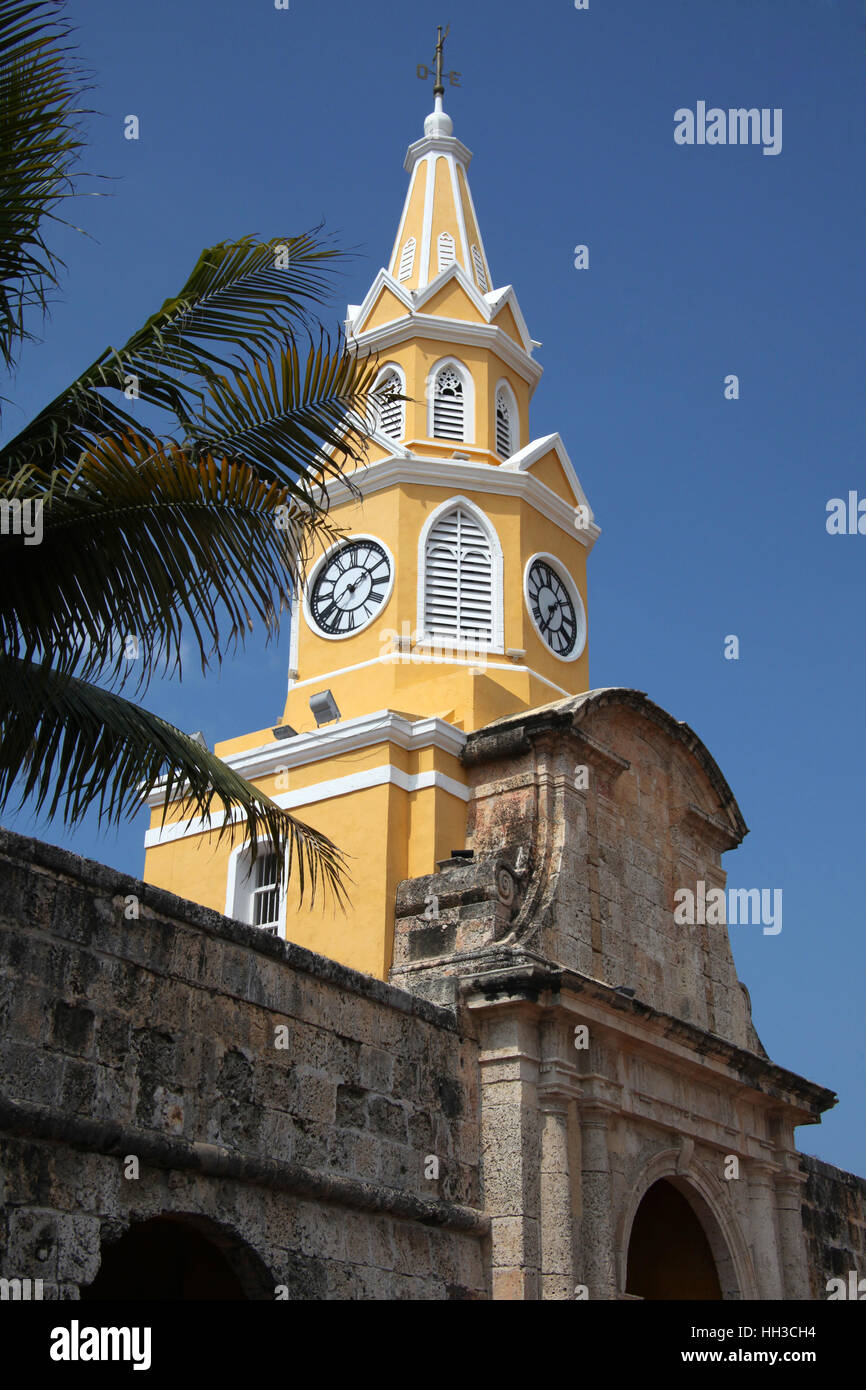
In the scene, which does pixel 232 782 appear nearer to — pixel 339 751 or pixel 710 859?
pixel 339 751

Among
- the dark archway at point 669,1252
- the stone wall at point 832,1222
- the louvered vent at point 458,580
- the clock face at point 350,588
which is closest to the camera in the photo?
the dark archway at point 669,1252

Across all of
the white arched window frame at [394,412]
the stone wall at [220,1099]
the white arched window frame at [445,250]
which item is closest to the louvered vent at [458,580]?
the white arched window frame at [394,412]

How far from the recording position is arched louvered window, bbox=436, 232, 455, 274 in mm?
19781

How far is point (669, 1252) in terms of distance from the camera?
46.9 feet

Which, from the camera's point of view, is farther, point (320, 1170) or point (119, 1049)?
point (320, 1170)

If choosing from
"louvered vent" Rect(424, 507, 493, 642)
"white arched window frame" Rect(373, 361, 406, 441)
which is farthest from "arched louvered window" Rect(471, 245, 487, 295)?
"louvered vent" Rect(424, 507, 493, 642)

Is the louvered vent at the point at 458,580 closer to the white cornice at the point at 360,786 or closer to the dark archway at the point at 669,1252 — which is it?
the white cornice at the point at 360,786

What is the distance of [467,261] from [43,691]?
48.3ft

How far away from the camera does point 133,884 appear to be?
8875 mm

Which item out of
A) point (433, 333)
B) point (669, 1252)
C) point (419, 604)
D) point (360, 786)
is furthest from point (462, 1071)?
point (433, 333)

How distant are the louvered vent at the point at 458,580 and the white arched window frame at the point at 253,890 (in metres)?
3.33

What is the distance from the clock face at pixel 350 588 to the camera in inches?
655

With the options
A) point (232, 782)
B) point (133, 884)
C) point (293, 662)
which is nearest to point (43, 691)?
point (232, 782)

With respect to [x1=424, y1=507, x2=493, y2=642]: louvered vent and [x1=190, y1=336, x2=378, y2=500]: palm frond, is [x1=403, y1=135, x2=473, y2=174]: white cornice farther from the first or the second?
[x1=190, y1=336, x2=378, y2=500]: palm frond
